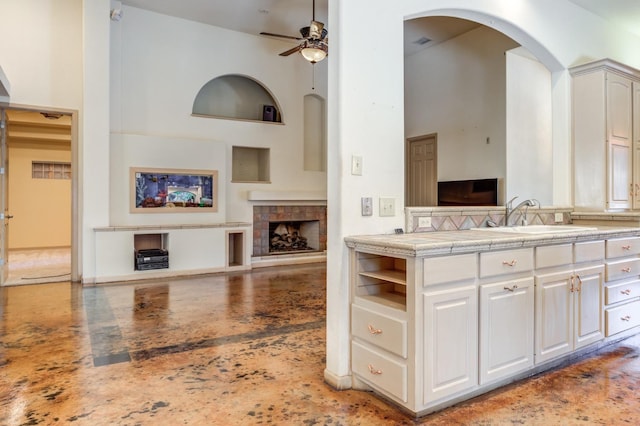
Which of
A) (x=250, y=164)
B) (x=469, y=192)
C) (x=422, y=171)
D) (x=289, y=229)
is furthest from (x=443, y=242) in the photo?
(x=289, y=229)

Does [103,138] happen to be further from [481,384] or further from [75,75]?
[481,384]

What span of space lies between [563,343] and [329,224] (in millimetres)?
1735

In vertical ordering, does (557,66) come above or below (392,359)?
above

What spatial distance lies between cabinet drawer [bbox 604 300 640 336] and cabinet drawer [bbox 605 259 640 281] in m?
0.23

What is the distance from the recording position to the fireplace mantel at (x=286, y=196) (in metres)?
6.96

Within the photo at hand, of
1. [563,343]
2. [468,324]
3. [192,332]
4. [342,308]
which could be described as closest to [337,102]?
[342,308]

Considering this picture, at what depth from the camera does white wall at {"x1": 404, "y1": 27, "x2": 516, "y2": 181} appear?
6250 millimetres

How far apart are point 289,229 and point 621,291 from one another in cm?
567

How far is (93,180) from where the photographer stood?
5527mm

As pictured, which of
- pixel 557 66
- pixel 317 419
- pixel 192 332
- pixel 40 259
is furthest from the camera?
pixel 40 259

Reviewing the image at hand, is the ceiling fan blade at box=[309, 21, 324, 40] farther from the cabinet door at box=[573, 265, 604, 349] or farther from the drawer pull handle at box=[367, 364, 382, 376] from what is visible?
the drawer pull handle at box=[367, 364, 382, 376]

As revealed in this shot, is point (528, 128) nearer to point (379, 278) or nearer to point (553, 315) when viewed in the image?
point (553, 315)

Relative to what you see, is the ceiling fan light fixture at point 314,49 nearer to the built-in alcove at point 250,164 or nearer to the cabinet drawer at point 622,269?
the built-in alcove at point 250,164

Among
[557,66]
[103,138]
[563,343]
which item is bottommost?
[563,343]
